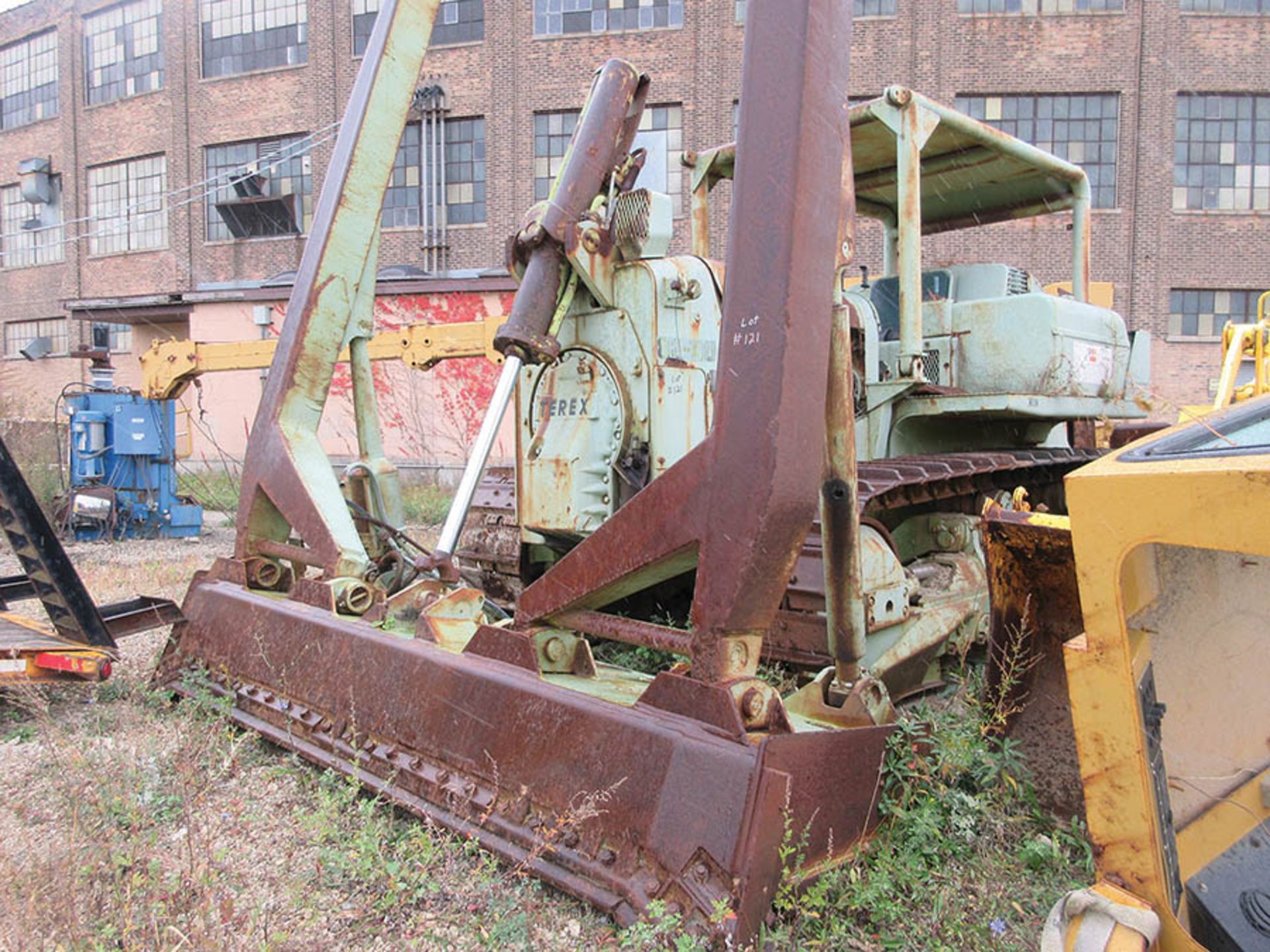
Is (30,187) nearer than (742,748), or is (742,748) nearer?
(742,748)

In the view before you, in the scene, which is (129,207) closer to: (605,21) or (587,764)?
(605,21)

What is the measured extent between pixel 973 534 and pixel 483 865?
2887 mm

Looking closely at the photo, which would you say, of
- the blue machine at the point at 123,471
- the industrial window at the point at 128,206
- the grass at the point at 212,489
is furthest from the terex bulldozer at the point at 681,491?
the industrial window at the point at 128,206

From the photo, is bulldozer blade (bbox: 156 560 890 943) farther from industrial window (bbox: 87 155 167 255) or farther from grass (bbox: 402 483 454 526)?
industrial window (bbox: 87 155 167 255)

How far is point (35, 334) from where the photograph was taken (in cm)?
2909

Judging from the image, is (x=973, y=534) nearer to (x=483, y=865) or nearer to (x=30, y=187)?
(x=483, y=865)

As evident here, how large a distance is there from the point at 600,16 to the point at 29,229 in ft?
68.8

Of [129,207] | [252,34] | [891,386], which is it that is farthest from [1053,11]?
[129,207]

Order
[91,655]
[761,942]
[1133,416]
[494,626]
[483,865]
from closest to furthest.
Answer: [761,942]
[483,865]
[494,626]
[91,655]
[1133,416]

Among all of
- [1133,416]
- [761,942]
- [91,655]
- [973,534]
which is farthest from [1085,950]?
[1133,416]

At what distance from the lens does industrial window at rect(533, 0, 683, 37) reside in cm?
2189

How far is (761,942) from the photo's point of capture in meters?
1.94

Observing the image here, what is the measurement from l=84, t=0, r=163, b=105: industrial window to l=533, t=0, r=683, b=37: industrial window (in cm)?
1243

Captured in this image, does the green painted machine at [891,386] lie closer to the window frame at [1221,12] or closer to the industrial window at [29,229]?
the window frame at [1221,12]
